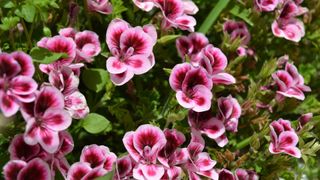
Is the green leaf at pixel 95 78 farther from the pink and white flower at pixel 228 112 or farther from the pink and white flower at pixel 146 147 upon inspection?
the pink and white flower at pixel 228 112

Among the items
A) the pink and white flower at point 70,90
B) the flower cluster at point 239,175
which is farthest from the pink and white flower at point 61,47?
the flower cluster at point 239,175

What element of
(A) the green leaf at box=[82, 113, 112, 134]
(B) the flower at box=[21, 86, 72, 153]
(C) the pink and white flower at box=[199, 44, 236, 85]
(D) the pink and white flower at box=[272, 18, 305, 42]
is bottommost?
(A) the green leaf at box=[82, 113, 112, 134]

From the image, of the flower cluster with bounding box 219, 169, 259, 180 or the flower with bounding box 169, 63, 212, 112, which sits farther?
the flower cluster with bounding box 219, 169, 259, 180

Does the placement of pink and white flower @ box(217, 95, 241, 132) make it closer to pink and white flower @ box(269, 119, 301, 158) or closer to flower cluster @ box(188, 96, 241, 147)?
flower cluster @ box(188, 96, 241, 147)

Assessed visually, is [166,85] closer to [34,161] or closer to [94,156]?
[94,156]

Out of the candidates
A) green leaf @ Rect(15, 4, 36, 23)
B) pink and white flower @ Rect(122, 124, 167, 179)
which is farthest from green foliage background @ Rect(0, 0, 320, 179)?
pink and white flower @ Rect(122, 124, 167, 179)

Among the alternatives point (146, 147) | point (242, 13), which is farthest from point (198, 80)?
point (242, 13)


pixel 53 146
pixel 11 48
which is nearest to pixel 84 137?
pixel 11 48
